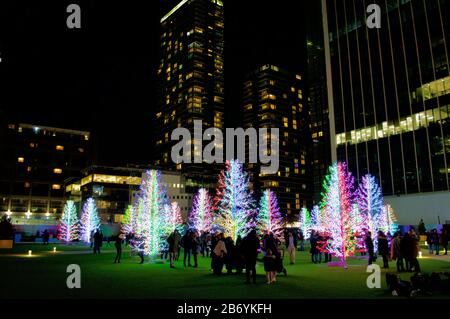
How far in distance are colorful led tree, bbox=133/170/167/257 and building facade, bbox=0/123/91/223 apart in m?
81.7

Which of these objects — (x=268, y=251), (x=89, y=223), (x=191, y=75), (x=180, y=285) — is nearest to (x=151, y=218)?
(x=180, y=285)

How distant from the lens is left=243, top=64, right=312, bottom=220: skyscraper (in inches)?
6678

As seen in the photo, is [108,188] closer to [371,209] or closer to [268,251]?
[371,209]

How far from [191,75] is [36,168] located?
3545 inches

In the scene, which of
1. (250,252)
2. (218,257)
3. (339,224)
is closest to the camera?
(250,252)

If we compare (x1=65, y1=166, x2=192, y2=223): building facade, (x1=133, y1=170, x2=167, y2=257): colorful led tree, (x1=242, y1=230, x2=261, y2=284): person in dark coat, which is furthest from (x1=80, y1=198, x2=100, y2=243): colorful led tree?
(x1=65, y1=166, x2=192, y2=223): building facade

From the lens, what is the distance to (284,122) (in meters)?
181

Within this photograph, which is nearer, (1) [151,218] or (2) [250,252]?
(2) [250,252]

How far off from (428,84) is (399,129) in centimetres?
692

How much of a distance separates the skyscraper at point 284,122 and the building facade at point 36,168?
8504cm

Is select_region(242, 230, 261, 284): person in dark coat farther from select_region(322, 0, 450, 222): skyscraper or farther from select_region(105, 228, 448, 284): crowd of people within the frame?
select_region(322, 0, 450, 222): skyscraper
